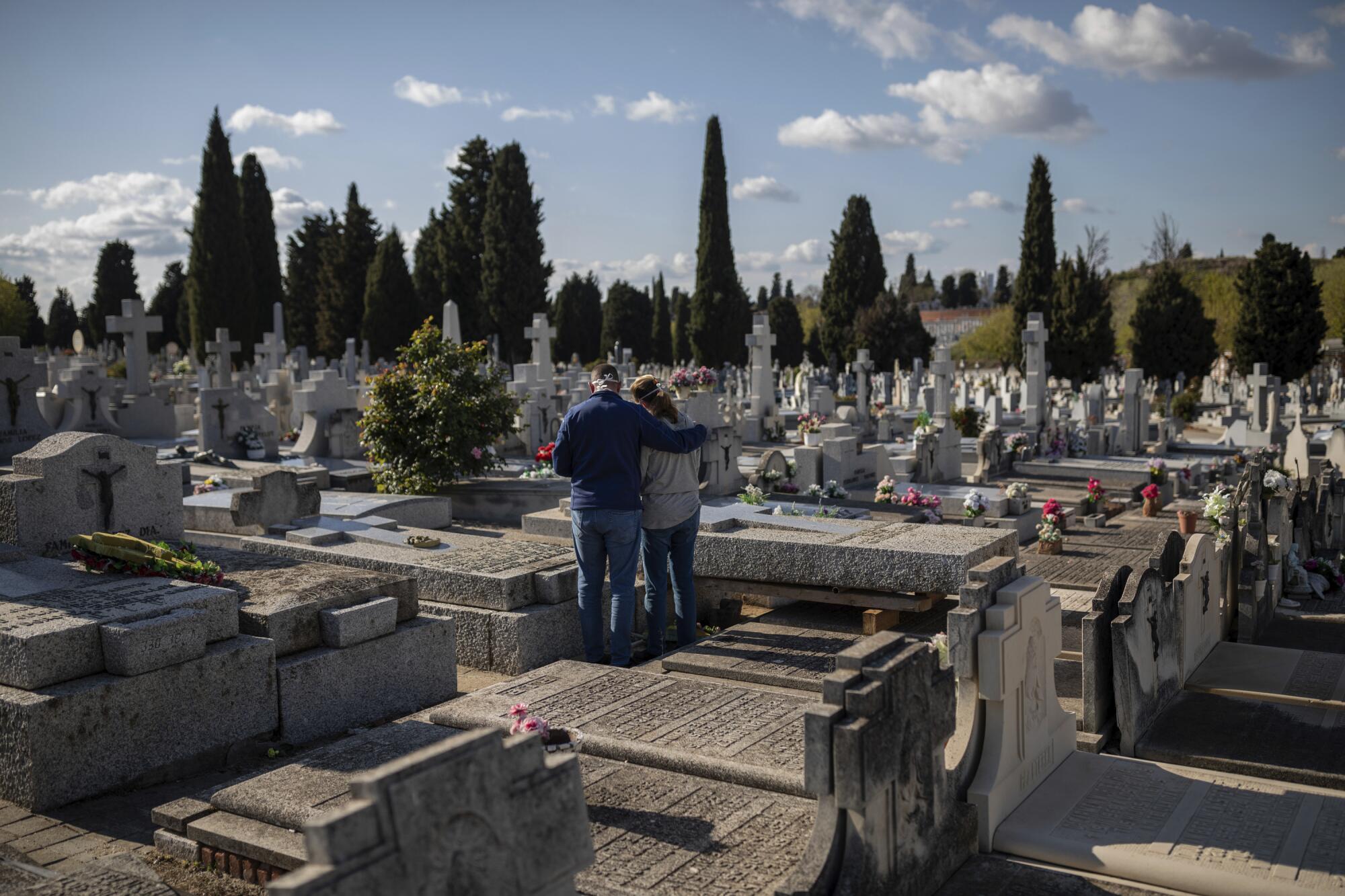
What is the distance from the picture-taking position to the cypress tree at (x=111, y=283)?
62.3m

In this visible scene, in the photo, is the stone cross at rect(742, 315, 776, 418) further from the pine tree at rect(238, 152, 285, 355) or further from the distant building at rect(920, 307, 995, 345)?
the distant building at rect(920, 307, 995, 345)

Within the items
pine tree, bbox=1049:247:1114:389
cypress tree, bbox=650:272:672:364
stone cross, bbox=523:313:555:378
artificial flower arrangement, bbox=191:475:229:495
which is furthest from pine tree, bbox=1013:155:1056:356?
artificial flower arrangement, bbox=191:475:229:495

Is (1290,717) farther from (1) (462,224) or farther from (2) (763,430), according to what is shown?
(1) (462,224)

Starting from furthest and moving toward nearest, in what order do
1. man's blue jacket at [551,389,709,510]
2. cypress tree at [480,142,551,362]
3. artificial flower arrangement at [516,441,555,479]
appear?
1. cypress tree at [480,142,551,362]
2. artificial flower arrangement at [516,441,555,479]
3. man's blue jacket at [551,389,709,510]

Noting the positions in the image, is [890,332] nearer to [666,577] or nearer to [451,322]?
[451,322]

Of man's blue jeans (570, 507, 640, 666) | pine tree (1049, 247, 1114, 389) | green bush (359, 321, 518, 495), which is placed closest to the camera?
man's blue jeans (570, 507, 640, 666)

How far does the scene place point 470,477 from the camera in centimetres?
1399

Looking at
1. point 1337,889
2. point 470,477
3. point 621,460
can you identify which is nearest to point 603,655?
point 621,460

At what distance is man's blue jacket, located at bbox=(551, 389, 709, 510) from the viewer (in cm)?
641

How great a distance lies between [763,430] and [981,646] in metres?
20.0

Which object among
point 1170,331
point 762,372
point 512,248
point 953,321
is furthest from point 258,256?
point 953,321

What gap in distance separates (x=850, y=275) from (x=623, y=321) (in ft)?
52.1

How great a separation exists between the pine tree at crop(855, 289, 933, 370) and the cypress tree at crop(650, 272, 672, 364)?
1667 centimetres

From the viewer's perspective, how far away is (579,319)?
2351 inches
